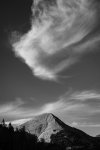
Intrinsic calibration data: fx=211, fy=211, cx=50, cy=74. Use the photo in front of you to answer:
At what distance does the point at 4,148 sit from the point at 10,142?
11540mm

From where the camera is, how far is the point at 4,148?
18100 centimetres

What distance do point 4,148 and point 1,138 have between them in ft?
36.4

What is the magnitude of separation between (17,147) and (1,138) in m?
18.0

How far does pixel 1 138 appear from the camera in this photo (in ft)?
620

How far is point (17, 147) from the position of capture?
641 feet

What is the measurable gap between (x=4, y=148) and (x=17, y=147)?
57.5ft

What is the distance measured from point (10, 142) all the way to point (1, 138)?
923 cm

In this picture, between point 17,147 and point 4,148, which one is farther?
point 17,147

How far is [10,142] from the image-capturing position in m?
192

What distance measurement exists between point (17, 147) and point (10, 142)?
8.90 metres
